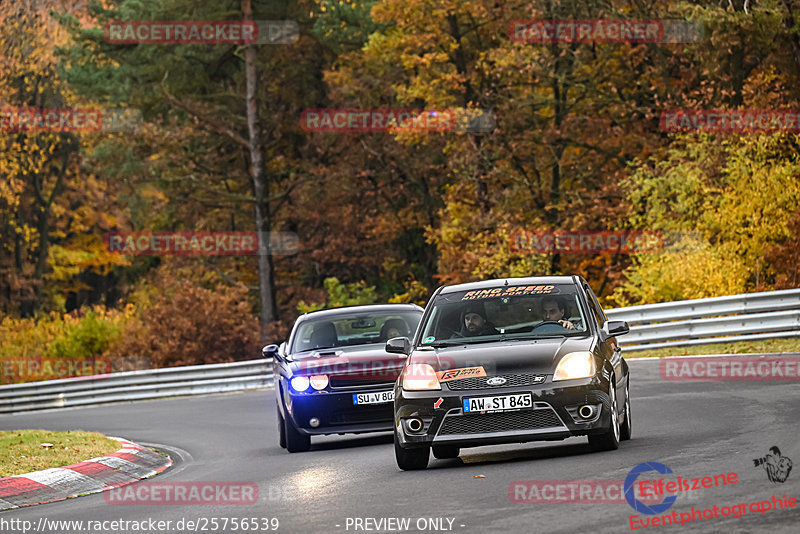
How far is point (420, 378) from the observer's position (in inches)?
452

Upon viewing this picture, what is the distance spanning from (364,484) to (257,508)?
46.6 inches

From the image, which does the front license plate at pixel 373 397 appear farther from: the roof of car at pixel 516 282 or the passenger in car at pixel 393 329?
the roof of car at pixel 516 282

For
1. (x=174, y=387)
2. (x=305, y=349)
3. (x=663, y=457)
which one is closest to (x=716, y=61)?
(x=174, y=387)

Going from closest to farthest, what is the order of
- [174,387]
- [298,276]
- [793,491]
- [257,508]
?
1. [793,491]
2. [257,508]
3. [174,387]
4. [298,276]

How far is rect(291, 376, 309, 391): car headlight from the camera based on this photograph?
1541 centimetres

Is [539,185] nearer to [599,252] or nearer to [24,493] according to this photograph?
[599,252]

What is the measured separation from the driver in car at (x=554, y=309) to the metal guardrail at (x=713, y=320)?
39.9 ft

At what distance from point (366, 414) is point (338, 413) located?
324mm

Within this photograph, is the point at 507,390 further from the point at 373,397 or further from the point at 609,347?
the point at 373,397

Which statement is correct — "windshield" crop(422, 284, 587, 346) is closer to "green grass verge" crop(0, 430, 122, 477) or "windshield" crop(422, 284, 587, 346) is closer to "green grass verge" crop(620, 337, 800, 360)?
"green grass verge" crop(0, 430, 122, 477)

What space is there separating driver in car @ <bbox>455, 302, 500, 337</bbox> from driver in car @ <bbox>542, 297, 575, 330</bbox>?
55 centimetres

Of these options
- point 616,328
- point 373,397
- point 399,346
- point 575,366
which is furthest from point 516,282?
point 373,397

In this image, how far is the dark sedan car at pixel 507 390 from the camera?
1116 cm

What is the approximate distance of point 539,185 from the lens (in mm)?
45562
